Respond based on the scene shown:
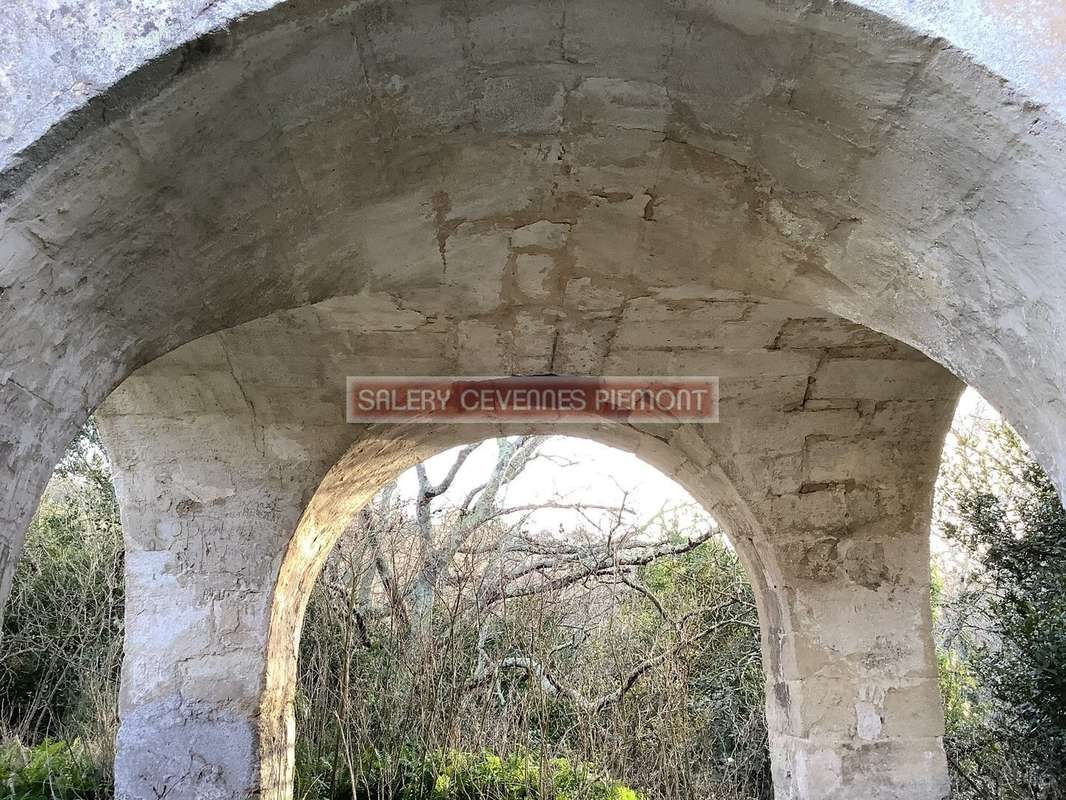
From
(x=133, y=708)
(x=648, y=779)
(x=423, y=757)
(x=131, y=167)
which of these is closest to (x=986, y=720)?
(x=648, y=779)

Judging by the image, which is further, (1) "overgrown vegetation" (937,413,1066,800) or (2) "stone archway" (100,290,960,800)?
(1) "overgrown vegetation" (937,413,1066,800)

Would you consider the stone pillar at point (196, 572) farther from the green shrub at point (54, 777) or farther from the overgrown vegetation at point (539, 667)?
the green shrub at point (54, 777)

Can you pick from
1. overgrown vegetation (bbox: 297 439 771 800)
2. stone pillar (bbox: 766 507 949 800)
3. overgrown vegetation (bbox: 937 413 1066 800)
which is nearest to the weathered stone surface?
stone pillar (bbox: 766 507 949 800)

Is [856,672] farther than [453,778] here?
No

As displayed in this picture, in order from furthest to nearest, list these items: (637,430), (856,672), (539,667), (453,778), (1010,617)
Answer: (1010,617) → (453,778) → (539,667) → (637,430) → (856,672)

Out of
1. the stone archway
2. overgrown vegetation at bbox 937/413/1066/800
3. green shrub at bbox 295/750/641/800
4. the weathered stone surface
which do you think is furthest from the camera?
overgrown vegetation at bbox 937/413/1066/800

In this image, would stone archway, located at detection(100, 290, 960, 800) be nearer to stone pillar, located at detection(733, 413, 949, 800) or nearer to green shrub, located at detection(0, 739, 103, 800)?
stone pillar, located at detection(733, 413, 949, 800)

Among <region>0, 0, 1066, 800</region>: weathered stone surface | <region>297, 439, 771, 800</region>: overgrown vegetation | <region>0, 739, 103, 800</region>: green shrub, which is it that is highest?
<region>0, 0, 1066, 800</region>: weathered stone surface

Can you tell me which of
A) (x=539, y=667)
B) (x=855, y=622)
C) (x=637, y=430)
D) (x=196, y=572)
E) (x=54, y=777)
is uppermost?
(x=637, y=430)


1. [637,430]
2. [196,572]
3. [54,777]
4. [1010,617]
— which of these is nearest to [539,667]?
[637,430]

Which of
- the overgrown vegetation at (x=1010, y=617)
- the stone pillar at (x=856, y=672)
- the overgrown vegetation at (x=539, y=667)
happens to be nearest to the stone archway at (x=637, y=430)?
the stone pillar at (x=856, y=672)

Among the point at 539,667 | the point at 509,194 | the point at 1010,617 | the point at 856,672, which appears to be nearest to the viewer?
the point at 509,194

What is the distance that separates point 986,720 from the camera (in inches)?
218

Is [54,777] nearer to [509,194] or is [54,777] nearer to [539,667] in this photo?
[539,667]
